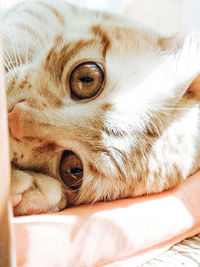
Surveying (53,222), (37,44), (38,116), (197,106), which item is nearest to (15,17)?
(37,44)

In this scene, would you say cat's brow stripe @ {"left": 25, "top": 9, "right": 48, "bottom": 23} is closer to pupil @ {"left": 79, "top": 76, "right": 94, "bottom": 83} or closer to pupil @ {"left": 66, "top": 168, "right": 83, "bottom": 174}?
pupil @ {"left": 79, "top": 76, "right": 94, "bottom": 83}

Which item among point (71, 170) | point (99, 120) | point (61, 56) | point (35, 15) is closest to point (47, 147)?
point (71, 170)

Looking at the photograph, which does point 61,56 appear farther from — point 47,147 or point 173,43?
point 173,43

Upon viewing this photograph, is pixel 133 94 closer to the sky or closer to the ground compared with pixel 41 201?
closer to the sky

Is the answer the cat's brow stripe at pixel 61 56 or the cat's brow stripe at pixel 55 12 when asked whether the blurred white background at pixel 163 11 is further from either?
the cat's brow stripe at pixel 61 56

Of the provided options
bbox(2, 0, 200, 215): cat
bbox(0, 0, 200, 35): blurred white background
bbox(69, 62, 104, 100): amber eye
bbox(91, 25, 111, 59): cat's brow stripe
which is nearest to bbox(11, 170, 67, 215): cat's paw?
bbox(2, 0, 200, 215): cat

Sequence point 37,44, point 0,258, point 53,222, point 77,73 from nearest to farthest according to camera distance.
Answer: point 0,258 → point 53,222 → point 77,73 → point 37,44

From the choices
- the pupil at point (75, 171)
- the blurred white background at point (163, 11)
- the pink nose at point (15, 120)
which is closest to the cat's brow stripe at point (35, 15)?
the pink nose at point (15, 120)

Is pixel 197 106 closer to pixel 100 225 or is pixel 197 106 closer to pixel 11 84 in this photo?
pixel 100 225
